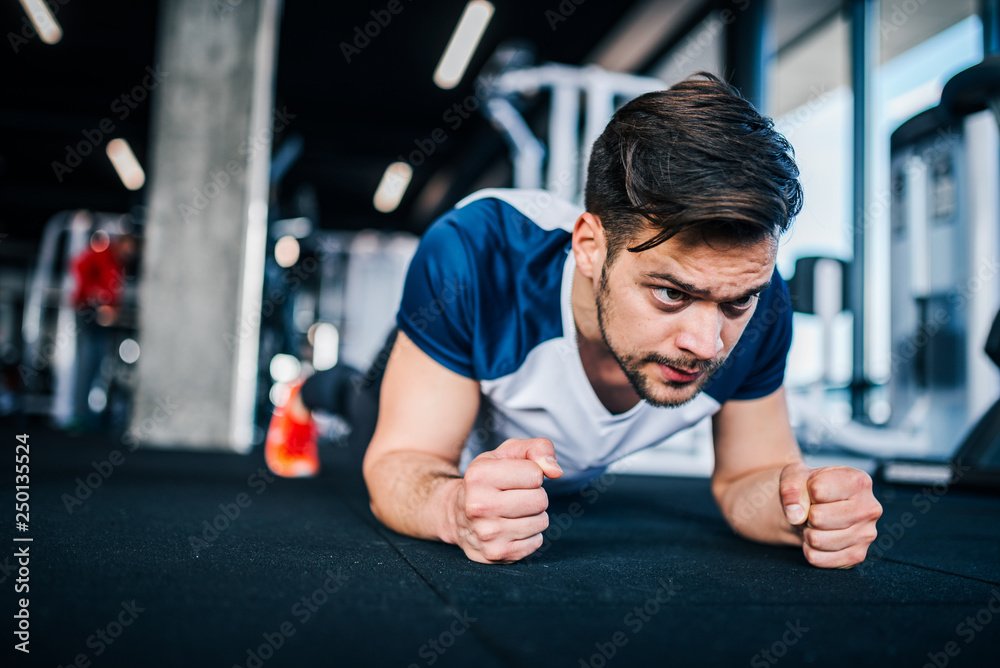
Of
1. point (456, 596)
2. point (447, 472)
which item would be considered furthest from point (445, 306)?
point (456, 596)

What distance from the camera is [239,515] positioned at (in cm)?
121

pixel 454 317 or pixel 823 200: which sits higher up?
pixel 823 200

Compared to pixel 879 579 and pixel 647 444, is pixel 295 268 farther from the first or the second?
pixel 879 579

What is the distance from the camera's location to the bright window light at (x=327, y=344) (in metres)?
7.62

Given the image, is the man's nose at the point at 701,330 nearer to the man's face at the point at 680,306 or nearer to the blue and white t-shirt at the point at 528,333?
the man's face at the point at 680,306

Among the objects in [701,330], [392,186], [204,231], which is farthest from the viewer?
[392,186]

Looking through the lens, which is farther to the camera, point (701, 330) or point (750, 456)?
point (750, 456)

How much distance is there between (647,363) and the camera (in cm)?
95

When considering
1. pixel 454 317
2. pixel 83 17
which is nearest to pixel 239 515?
pixel 454 317

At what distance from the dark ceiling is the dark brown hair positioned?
4.32 meters

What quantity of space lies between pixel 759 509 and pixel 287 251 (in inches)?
187

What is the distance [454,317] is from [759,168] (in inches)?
18.2

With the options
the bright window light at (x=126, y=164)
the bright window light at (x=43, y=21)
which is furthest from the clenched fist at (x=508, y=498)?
the bright window light at (x=126, y=164)

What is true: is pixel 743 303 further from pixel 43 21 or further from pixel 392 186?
pixel 392 186
